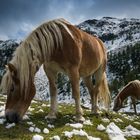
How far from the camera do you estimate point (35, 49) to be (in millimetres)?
10828

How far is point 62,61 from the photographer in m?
11.6

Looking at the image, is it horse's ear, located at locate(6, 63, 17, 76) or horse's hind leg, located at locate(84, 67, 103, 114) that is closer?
horse's ear, located at locate(6, 63, 17, 76)

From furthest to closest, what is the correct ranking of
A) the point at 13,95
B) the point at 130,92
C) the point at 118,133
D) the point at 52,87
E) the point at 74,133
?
1. the point at 130,92
2. the point at 52,87
3. the point at 118,133
4. the point at 13,95
5. the point at 74,133

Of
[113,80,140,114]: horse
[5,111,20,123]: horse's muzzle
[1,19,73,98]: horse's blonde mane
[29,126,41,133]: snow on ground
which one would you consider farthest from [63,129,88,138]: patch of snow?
[113,80,140,114]: horse

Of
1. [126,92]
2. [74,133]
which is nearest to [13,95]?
[74,133]

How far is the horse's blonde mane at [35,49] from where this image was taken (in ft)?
33.1

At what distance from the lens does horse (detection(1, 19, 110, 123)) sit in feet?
33.0

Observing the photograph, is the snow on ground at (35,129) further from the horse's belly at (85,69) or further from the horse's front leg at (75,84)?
the horse's belly at (85,69)

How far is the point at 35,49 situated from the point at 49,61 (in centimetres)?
114

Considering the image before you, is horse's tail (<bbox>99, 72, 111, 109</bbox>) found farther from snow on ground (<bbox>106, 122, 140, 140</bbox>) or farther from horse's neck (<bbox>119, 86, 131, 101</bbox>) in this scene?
horse's neck (<bbox>119, 86, 131, 101</bbox>)

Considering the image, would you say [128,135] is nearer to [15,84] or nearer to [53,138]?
[53,138]

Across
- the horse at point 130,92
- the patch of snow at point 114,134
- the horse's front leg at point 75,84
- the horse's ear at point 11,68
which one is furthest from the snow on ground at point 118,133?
the horse at point 130,92

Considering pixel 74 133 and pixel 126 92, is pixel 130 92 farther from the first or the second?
pixel 74 133

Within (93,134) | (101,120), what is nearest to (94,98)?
(101,120)
